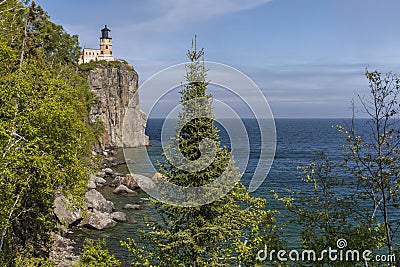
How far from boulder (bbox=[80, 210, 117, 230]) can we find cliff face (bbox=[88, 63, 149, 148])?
53.9 meters

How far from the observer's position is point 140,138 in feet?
307

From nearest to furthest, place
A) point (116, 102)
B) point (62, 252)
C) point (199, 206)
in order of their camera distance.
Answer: point (199, 206)
point (62, 252)
point (116, 102)

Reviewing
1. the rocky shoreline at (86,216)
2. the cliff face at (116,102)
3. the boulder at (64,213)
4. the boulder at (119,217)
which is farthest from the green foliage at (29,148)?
the cliff face at (116,102)

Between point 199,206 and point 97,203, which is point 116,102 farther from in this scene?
point 199,206

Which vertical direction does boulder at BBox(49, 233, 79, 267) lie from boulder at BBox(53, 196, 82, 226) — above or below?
below

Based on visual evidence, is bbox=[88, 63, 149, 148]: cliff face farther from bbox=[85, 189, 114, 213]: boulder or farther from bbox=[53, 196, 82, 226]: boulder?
bbox=[53, 196, 82, 226]: boulder

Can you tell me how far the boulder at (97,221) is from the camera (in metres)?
30.2

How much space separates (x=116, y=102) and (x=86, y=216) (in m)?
63.7

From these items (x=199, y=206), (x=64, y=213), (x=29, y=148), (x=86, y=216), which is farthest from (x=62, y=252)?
(x=199, y=206)

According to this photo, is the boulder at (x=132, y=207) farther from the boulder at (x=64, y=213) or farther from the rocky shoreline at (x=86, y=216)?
the boulder at (x=64, y=213)

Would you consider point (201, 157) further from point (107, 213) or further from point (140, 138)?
point (140, 138)

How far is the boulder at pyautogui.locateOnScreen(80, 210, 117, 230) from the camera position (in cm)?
3022

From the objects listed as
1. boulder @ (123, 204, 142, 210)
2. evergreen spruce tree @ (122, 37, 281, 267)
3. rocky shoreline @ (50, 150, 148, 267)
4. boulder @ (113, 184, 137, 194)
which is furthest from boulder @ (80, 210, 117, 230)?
evergreen spruce tree @ (122, 37, 281, 267)

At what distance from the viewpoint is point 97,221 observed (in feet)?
100
